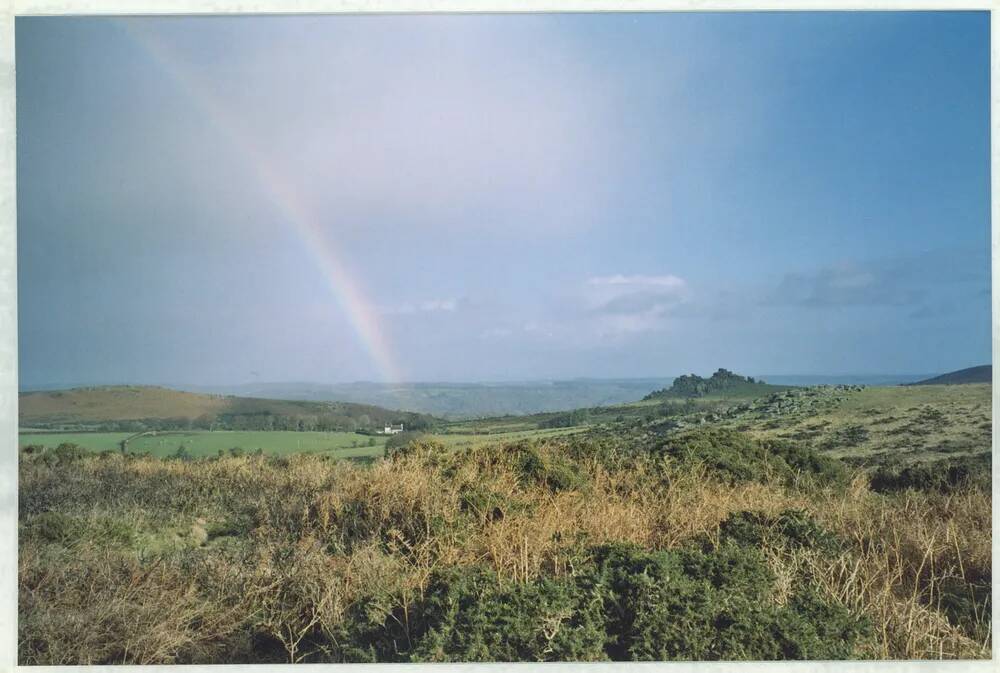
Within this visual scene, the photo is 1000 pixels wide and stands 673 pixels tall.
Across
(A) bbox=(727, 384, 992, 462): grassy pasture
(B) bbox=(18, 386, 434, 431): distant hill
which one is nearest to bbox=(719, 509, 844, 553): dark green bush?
(A) bbox=(727, 384, 992, 462): grassy pasture

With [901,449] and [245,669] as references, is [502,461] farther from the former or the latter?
[901,449]

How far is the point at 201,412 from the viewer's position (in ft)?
42.1

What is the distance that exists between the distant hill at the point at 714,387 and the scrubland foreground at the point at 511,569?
7.33 m

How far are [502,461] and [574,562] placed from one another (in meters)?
2.64

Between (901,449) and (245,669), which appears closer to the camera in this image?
(245,669)

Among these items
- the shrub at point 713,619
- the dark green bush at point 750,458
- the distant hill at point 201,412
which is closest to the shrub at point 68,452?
the distant hill at point 201,412

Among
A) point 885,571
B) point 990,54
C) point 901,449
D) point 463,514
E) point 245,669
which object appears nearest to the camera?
point 245,669

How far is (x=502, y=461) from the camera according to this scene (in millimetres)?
6918

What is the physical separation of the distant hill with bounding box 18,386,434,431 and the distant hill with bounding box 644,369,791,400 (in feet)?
16.2

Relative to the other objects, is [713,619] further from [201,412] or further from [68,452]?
[201,412]

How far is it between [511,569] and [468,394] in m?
8.97

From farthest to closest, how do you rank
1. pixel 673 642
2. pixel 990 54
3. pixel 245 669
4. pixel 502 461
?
pixel 502 461 < pixel 990 54 < pixel 245 669 < pixel 673 642

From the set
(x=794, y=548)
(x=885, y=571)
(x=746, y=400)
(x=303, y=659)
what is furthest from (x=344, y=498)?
(x=746, y=400)

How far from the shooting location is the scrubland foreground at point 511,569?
381cm
